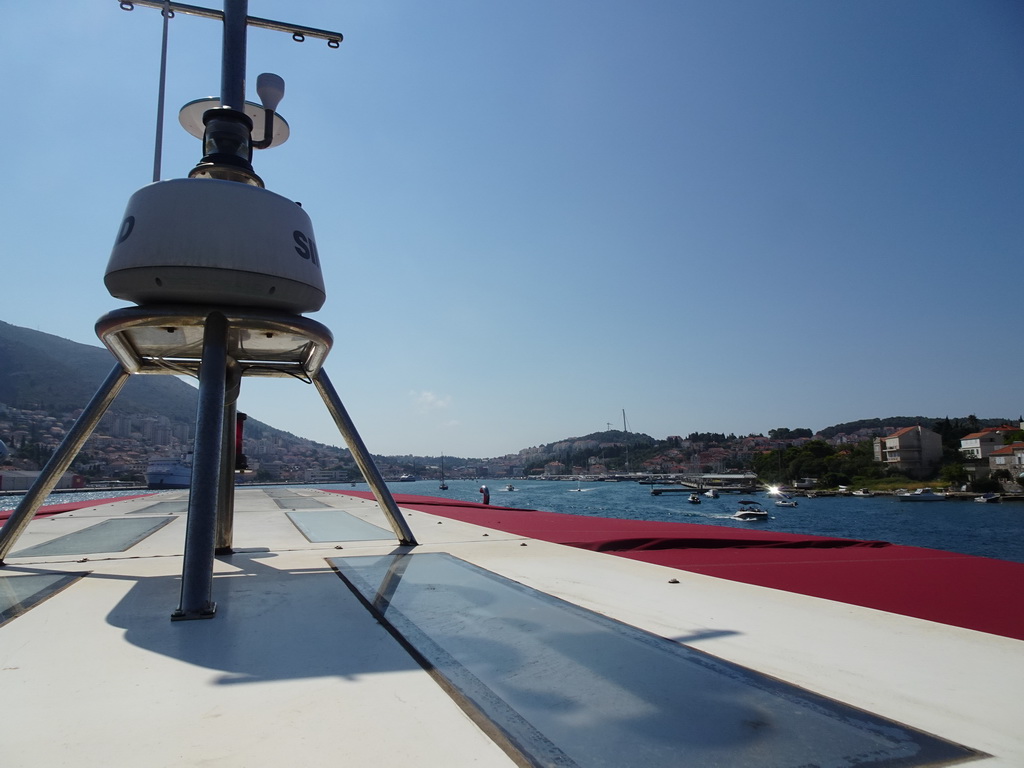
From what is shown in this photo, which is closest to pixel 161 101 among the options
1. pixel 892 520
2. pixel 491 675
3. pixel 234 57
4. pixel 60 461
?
pixel 234 57

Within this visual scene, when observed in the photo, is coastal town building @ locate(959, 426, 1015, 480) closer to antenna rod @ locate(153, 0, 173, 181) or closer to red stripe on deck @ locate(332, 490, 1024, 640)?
red stripe on deck @ locate(332, 490, 1024, 640)

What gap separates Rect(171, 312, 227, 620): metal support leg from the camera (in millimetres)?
5230

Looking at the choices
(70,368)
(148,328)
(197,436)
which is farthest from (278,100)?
(70,368)

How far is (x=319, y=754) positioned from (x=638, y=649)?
2.28 meters

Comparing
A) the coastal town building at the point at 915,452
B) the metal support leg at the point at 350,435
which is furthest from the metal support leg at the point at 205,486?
the coastal town building at the point at 915,452

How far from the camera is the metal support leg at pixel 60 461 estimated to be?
289 inches

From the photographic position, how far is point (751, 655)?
3990 mm

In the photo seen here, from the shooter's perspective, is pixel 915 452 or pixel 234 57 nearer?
pixel 234 57

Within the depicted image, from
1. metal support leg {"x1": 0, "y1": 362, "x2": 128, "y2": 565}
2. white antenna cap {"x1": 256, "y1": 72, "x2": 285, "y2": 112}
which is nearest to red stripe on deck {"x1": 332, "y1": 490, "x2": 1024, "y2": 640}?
metal support leg {"x1": 0, "y1": 362, "x2": 128, "y2": 565}

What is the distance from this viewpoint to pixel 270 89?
8.30 m

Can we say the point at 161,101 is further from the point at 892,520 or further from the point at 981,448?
the point at 981,448

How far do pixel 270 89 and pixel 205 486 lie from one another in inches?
225

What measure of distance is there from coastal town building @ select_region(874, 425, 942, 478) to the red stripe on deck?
123195 mm

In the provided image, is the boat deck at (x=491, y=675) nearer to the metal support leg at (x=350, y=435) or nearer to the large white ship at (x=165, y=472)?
the metal support leg at (x=350, y=435)
